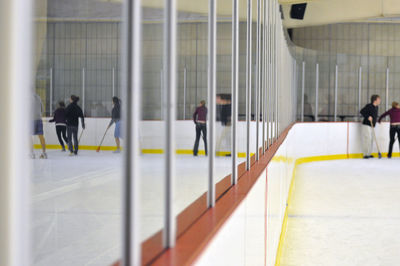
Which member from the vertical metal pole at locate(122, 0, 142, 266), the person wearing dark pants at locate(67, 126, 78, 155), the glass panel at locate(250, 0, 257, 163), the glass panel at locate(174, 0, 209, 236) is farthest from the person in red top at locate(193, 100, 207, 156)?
the glass panel at locate(250, 0, 257, 163)

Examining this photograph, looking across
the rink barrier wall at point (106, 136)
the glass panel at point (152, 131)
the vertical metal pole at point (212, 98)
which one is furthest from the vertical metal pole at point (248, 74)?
the glass panel at point (152, 131)

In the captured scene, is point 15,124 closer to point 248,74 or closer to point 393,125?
point 248,74

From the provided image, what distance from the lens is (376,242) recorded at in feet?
16.5

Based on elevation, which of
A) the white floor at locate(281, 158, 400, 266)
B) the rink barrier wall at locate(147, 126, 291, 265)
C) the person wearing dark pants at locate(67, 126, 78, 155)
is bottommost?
the white floor at locate(281, 158, 400, 266)

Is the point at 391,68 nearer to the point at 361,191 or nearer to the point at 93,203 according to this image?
the point at 361,191

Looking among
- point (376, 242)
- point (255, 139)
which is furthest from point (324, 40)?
point (255, 139)

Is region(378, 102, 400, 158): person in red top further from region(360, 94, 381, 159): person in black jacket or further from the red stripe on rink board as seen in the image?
the red stripe on rink board

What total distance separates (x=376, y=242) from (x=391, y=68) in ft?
38.9

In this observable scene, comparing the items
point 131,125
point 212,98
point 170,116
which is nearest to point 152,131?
point 170,116

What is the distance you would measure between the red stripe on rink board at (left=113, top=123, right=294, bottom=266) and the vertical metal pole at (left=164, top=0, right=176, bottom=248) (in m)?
0.04

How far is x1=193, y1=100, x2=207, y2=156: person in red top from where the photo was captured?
5.59 ft

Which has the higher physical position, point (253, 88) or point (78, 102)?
point (253, 88)

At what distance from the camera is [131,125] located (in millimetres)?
964

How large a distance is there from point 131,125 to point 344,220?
5.47 meters
